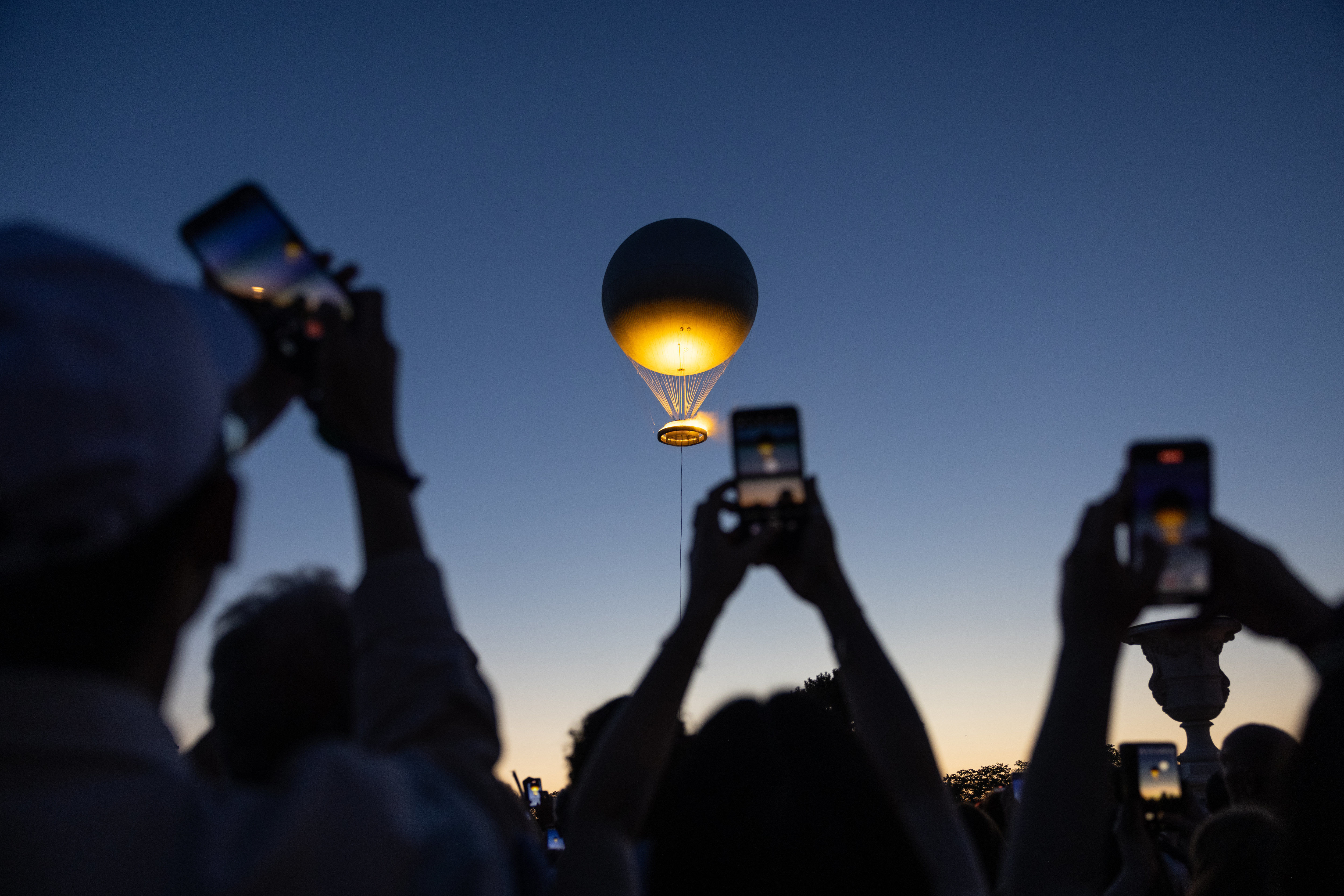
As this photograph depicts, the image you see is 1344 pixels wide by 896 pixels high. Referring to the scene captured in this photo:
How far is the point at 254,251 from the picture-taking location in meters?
2.28

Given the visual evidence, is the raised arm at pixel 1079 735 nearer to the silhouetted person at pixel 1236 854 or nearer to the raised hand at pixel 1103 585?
the raised hand at pixel 1103 585

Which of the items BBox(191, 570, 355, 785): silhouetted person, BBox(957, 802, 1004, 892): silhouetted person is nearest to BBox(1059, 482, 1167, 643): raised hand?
BBox(191, 570, 355, 785): silhouetted person

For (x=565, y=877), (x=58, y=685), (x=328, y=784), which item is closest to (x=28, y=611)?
(x=58, y=685)

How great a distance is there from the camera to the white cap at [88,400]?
40.8 inches

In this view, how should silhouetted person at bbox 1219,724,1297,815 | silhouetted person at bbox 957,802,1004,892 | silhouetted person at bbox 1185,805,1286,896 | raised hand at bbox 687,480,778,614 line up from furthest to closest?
silhouetted person at bbox 957,802,1004,892 → silhouetted person at bbox 1219,724,1297,815 → silhouetted person at bbox 1185,805,1286,896 → raised hand at bbox 687,480,778,614

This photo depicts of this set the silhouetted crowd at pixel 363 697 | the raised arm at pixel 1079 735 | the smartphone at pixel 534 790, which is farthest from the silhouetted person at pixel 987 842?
the smartphone at pixel 534 790

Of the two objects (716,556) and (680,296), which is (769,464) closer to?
(716,556)

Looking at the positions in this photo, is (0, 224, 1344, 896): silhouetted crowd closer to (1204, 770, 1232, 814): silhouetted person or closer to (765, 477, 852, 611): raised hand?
(765, 477, 852, 611): raised hand

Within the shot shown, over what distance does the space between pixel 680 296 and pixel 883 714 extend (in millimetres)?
17359

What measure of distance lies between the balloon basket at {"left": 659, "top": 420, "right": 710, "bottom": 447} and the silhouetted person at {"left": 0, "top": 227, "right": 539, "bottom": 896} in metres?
23.9

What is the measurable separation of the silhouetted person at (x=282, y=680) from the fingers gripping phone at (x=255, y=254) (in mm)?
737

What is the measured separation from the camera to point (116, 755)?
107 centimetres

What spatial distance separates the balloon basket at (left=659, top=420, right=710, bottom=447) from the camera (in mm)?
25234

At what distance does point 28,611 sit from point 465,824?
2.02ft
